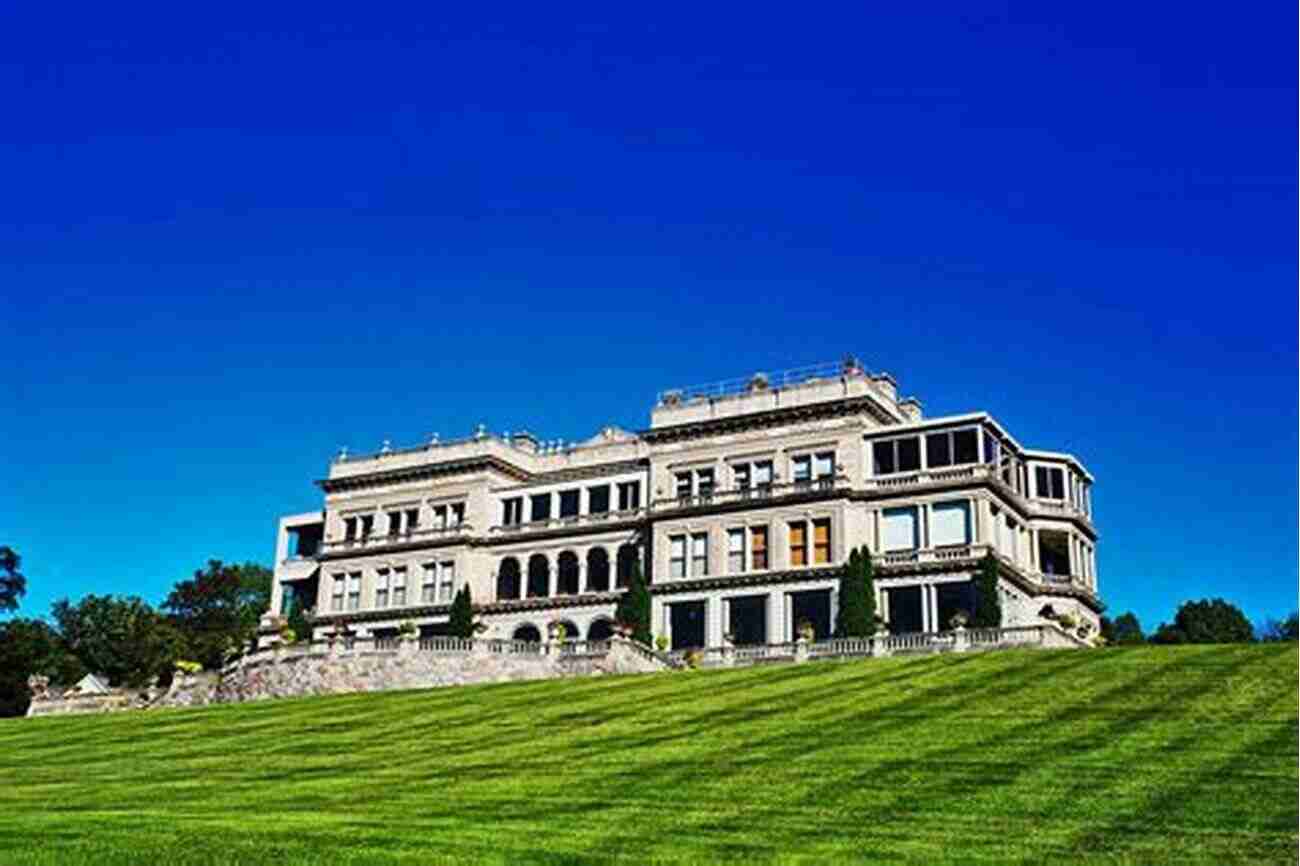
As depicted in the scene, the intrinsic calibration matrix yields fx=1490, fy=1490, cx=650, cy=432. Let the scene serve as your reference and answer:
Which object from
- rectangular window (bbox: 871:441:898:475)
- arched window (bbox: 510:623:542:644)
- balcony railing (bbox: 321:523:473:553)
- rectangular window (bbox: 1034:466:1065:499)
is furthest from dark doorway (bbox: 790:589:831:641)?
balcony railing (bbox: 321:523:473:553)

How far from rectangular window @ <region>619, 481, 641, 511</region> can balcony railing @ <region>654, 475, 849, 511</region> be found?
294 cm

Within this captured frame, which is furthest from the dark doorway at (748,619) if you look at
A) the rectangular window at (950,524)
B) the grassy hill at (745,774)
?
the grassy hill at (745,774)

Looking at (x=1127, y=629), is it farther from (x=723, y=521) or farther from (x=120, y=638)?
(x=120, y=638)

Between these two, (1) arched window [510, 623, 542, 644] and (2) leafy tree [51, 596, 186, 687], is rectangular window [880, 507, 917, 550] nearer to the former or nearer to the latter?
(1) arched window [510, 623, 542, 644]

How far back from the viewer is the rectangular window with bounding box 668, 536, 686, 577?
66812 millimetres

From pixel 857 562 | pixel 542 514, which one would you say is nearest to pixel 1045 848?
pixel 857 562

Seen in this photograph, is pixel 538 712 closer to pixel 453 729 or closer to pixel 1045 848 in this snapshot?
pixel 453 729

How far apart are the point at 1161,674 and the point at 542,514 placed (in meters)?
44.0

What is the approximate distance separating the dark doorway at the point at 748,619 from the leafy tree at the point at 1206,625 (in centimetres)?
2560

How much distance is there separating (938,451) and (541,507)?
A: 21.4 metres

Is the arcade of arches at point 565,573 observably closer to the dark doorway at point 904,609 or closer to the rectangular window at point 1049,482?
the dark doorway at point 904,609

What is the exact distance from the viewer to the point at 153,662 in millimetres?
83812

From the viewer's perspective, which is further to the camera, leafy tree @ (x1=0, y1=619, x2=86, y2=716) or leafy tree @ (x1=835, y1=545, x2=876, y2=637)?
leafy tree @ (x1=0, y1=619, x2=86, y2=716)

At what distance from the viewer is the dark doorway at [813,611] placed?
6184 cm
